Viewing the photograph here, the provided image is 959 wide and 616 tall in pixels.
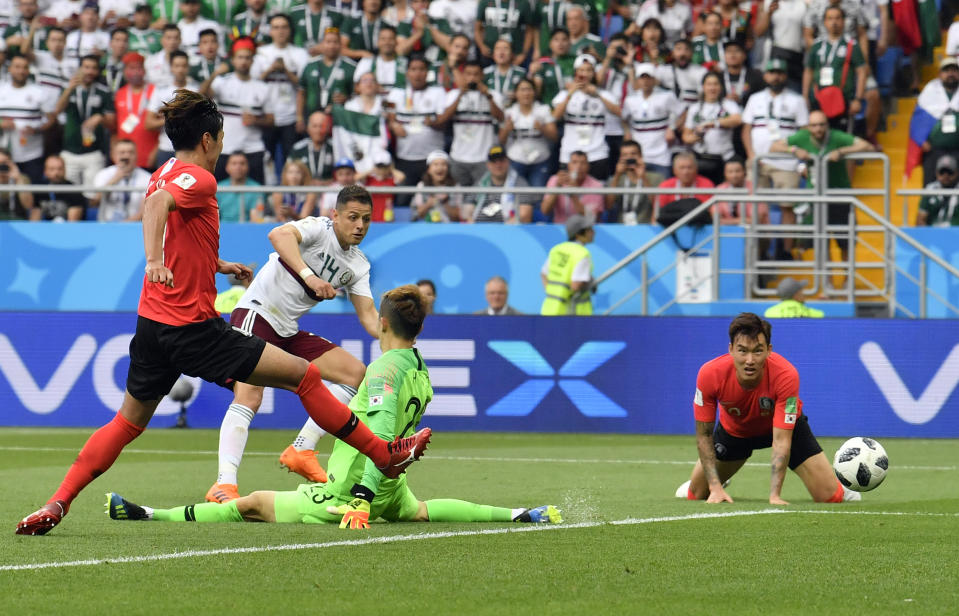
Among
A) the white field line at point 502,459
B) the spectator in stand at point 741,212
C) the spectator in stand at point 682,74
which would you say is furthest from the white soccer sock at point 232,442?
the spectator in stand at point 682,74

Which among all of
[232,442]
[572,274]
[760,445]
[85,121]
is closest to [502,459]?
[760,445]

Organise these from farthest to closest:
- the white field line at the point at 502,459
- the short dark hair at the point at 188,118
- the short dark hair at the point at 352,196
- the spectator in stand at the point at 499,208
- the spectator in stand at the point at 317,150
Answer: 1. the spectator in stand at the point at 317,150
2. the spectator in stand at the point at 499,208
3. the white field line at the point at 502,459
4. the short dark hair at the point at 352,196
5. the short dark hair at the point at 188,118

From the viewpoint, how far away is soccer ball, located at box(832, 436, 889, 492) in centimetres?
1020

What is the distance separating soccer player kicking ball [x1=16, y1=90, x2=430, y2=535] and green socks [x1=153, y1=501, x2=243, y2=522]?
0.83 meters

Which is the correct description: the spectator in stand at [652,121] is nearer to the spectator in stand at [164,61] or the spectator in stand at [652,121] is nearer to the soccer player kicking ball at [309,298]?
the spectator in stand at [164,61]

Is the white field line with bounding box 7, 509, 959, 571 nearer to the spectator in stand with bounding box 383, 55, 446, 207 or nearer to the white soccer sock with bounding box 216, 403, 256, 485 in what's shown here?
the white soccer sock with bounding box 216, 403, 256, 485

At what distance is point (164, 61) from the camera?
2041 centimetres

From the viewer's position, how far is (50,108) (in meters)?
20.2

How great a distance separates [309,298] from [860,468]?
152 inches

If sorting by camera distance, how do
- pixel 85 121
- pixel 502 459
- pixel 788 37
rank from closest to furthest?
1. pixel 502 459
2. pixel 85 121
3. pixel 788 37

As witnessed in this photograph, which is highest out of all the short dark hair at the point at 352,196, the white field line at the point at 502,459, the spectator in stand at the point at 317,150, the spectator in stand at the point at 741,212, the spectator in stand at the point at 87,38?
the spectator in stand at the point at 87,38

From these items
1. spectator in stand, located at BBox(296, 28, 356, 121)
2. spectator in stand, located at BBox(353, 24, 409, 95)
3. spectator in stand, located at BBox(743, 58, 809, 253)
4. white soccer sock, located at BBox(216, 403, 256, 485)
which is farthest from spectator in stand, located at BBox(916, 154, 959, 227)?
white soccer sock, located at BBox(216, 403, 256, 485)

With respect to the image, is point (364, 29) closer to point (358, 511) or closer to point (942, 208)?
point (942, 208)

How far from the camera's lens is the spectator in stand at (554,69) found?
782 inches
